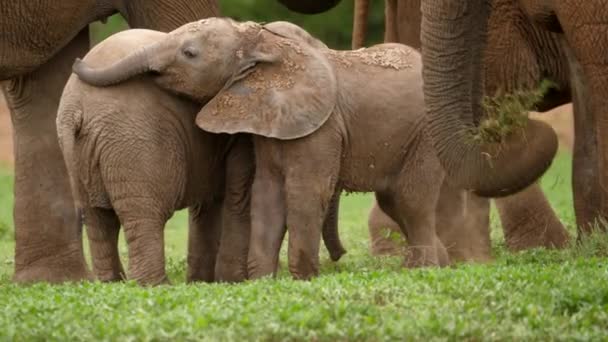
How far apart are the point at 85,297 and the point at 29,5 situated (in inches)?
101

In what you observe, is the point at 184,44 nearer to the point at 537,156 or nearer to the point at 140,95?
the point at 140,95

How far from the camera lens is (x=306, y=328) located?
6.75 metres

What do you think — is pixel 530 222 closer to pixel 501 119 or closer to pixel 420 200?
pixel 420 200

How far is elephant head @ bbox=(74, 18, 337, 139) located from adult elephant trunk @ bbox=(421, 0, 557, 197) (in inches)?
32.8

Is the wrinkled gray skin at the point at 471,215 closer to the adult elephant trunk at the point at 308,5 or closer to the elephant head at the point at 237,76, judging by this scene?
the adult elephant trunk at the point at 308,5

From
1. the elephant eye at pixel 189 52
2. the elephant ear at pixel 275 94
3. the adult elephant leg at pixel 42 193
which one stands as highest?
the elephant eye at pixel 189 52

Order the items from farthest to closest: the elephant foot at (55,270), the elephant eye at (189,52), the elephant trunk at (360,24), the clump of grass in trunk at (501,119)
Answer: the elephant trunk at (360,24)
the elephant foot at (55,270)
the elephant eye at (189,52)
the clump of grass in trunk at (501,119)

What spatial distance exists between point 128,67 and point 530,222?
3.36m

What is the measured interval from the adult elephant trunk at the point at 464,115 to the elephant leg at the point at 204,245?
171 cm

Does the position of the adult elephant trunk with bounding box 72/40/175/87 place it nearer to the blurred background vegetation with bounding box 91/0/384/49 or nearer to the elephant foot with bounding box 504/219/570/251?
the elephant foot with bounding box 504/219/570/251

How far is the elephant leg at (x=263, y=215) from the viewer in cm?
879

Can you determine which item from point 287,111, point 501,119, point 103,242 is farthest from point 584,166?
point 103,242

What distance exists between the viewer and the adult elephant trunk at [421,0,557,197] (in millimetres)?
8000

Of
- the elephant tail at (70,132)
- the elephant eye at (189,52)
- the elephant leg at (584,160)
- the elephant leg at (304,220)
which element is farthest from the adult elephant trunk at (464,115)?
the elephant tail at (70,132)
